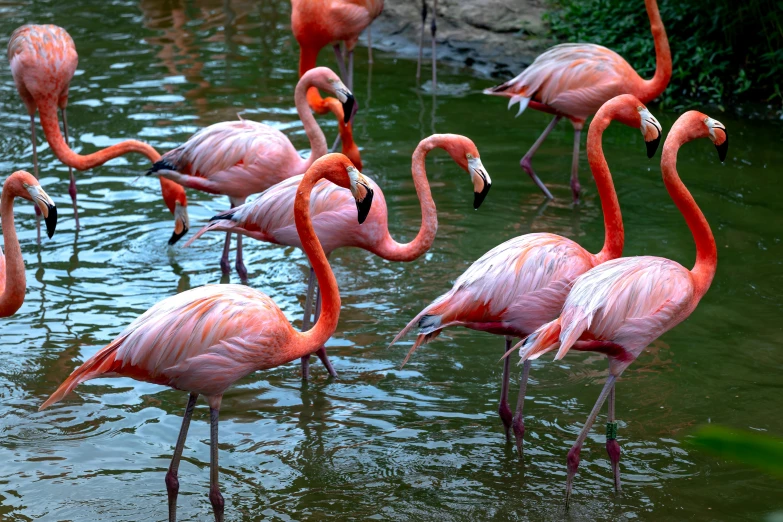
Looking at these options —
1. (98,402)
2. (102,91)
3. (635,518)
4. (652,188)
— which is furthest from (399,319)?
(102,91)

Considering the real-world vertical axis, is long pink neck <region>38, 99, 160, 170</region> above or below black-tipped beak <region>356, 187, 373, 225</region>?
below

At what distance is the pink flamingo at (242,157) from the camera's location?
4.95m

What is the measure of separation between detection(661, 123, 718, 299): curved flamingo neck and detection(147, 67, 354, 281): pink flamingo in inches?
78.6

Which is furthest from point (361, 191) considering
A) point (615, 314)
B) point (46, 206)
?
point (46, 206)

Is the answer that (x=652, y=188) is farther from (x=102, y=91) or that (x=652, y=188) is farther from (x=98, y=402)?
(x=102, y=91)

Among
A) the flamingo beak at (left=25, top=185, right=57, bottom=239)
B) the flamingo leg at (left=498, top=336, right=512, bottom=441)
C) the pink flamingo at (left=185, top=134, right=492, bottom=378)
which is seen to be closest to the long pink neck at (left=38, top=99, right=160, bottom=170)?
the pink flamingo at (left=185, top=134, right=492, bottom=378)

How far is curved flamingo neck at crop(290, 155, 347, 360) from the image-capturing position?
3.09m

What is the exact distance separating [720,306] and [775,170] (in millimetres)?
2288

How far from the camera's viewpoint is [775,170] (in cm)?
653

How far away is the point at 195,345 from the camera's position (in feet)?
9.45

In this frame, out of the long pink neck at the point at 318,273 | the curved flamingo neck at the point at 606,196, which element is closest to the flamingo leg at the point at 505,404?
the curved flamingo neck at the point at 606,196

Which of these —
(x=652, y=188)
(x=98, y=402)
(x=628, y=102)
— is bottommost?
(x=98, y=402)

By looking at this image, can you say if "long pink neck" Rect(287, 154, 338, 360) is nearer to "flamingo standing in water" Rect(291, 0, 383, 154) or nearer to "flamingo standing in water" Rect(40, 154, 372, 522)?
"flamingo standing in water" Rect(40, 154, 372, 522)

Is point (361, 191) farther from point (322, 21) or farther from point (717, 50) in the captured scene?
point (717, 50)
